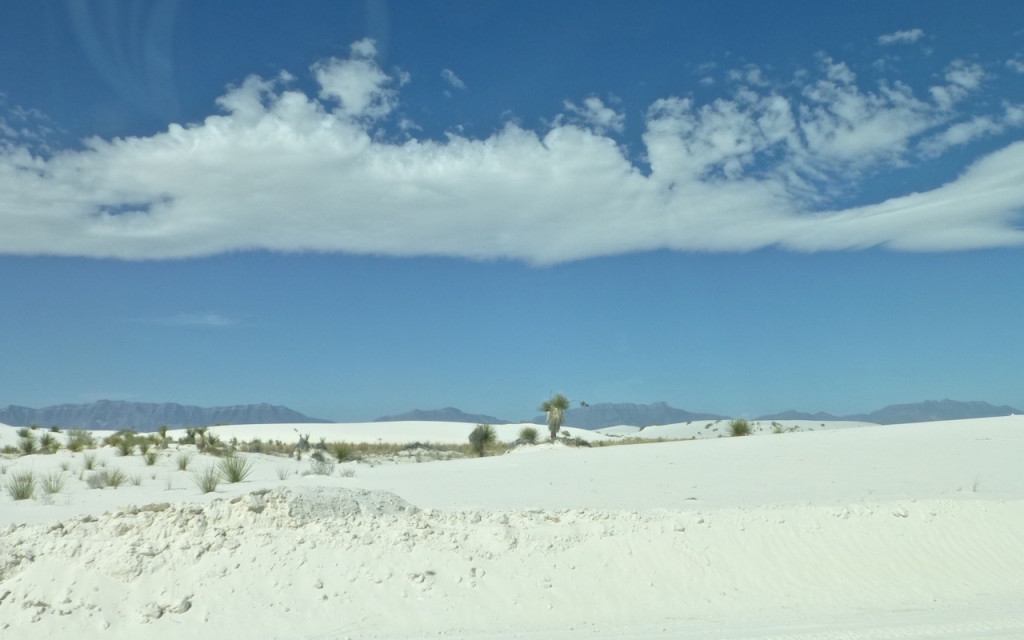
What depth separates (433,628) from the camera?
8.53m

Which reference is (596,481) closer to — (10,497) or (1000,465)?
(1000,465)

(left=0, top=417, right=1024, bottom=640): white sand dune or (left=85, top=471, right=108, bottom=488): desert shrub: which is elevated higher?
(left=85, top=471, right=108, bottom=488): desert shrub

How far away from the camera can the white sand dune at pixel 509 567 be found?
27.6ft

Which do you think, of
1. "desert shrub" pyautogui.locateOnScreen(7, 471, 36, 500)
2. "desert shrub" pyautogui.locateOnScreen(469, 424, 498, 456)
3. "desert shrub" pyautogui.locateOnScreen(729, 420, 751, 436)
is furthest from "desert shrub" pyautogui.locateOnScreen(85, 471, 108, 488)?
"desert shrub" pyautogui.locateOnScreen(729, 420, 751, 436)

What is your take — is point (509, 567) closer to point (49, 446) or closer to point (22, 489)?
point (22, 489)

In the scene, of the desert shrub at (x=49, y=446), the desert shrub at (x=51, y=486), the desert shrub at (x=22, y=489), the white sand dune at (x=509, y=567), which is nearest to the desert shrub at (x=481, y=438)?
the desert shrub at (x=49, y=446)

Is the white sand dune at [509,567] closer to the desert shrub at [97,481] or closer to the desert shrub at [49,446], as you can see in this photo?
the desert shrub at [97,481]

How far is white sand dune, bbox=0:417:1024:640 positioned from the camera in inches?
331

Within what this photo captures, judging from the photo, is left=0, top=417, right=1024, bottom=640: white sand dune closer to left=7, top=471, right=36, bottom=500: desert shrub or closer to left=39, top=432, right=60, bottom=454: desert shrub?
left=7, top=471, right=36, bottom=500: desert shrub

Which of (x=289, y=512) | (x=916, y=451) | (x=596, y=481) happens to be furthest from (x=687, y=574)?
(x=916, y=451)

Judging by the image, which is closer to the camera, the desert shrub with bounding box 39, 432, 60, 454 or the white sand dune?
the white sand dune

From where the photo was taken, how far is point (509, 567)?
32.2 feet

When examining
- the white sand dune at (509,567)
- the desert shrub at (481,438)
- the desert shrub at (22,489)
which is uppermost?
the desert shrub at (481,438)

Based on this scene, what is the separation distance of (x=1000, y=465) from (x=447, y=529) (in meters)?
14.6
